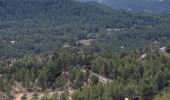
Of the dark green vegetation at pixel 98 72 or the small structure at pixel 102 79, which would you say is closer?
the dark green vegetation at pixel 98 72

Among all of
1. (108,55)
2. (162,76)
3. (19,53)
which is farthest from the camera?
(19,53)

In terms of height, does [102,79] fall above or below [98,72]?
below

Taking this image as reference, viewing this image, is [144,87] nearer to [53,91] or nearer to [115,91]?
[115,91]

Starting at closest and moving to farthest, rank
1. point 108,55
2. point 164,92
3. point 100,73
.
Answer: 1. point 164,92
2. point 100,73
3. point 108,55

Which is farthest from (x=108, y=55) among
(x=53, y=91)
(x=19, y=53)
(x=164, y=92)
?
(x=19, y=53)

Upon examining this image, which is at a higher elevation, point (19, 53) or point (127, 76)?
point (127, 76)

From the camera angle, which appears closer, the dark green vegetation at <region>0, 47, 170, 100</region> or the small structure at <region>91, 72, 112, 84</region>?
the dark green vegetation at <region>0, 47, 170, 100</region>

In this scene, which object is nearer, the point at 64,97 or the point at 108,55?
the point at 64,97

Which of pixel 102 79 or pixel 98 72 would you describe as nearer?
pixel 102 79
